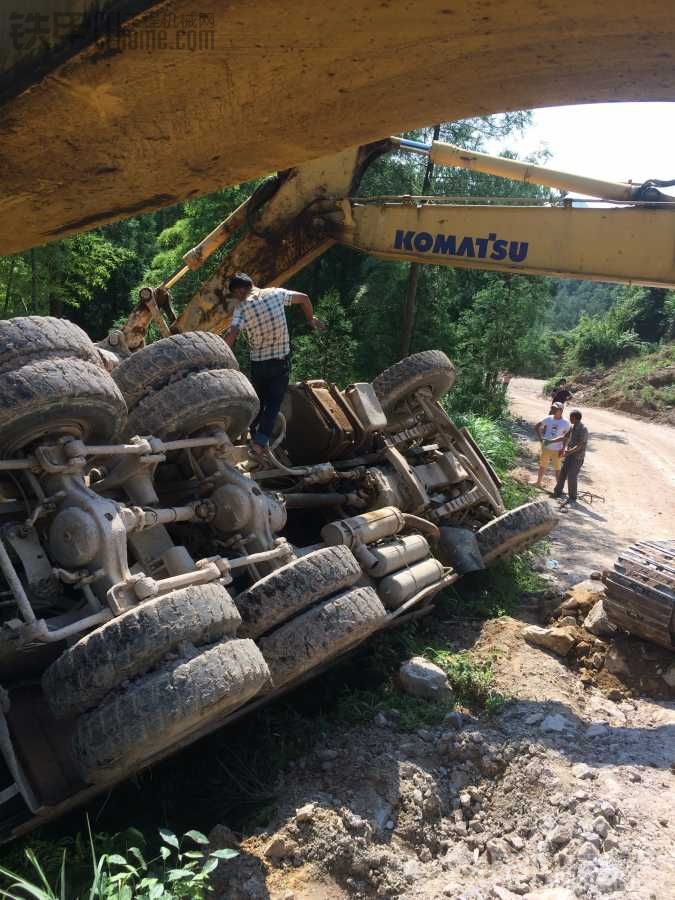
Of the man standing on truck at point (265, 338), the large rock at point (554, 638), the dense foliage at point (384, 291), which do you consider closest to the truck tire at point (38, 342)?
the man standing on truck at point (265, 338)

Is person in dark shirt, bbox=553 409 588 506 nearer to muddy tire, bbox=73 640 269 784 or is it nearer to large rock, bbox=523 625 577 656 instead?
large rock, bbox=523 625 577 656

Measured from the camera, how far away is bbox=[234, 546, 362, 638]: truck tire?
441 centimetres

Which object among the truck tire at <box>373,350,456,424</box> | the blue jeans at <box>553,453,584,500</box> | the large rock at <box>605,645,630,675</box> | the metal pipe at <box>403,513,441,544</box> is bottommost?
the blue jeans at <box>553,453,584,500</box>

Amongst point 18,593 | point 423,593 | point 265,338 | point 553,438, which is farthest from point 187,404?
point 553,438

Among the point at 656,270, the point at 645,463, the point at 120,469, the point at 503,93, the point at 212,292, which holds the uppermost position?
the point at 503,93

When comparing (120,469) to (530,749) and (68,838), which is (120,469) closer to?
(68,838)

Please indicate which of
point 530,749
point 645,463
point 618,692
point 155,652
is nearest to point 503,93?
point 155,652

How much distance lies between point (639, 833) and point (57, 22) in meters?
4.32

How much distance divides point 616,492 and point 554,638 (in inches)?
299

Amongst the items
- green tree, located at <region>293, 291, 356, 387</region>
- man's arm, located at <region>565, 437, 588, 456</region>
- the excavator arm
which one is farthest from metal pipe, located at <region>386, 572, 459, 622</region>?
green tree, located at <region>293, 291, 356, 387</region>

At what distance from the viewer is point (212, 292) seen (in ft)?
25.6

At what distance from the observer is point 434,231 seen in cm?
818

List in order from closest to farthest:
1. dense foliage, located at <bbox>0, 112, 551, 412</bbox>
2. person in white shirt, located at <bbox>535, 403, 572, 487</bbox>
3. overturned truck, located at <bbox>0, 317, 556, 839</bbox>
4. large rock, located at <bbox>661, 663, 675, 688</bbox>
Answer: overturned truck, located at <bbox>0, 317, 556, 839</bbox> < large rock, located at <bbox>661, 663, 675, 688</bbox> < person in white shirt, located at <bbox>535, 403, 572, 487</bbox> < dense foliage, located at <bbox>0, 112, 551, 412</bbox>

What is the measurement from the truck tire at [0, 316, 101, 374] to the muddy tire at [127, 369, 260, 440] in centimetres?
62
